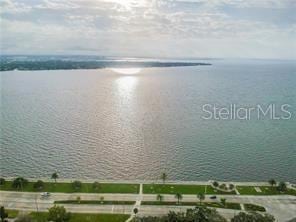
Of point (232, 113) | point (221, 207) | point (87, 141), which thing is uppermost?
point (232, 113)

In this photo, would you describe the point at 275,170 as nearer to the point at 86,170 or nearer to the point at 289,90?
the point at 86,170

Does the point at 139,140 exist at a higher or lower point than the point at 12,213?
higher

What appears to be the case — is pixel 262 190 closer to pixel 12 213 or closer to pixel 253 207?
pixel 253 207

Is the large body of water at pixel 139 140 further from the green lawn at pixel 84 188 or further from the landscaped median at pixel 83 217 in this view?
the landscaped median at pixel 83 217

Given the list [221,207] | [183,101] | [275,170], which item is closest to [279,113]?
[183,101]

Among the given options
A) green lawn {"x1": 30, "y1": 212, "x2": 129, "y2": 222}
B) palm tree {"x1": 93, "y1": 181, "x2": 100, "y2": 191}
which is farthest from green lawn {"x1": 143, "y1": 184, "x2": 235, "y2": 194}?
green lawn {"x1": 30, "y1": 212, "x2": 129, "y2": 222}

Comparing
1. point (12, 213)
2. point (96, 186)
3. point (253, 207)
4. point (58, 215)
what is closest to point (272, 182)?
point (253, 207)

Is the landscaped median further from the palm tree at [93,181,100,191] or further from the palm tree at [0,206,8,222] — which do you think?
the palm tree at [93,181,100,191]
